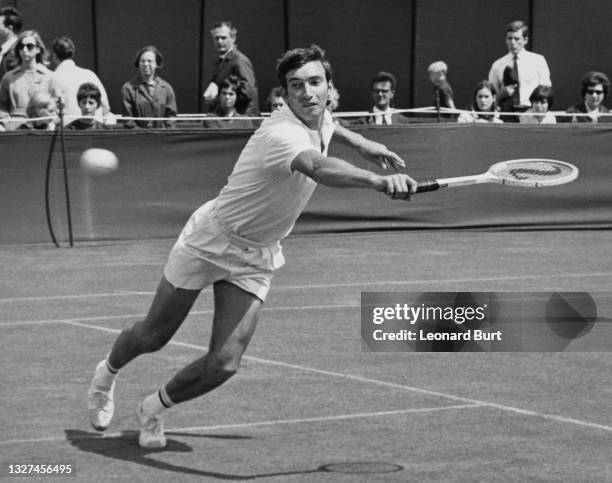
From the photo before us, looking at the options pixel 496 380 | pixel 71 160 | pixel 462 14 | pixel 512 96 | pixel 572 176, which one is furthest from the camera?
pixel 462 14

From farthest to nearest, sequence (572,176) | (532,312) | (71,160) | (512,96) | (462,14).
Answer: (462,14) < (512,96) < (71,160) < (532,312) < (572,176)

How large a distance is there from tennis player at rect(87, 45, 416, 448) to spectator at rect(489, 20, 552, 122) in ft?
42.4

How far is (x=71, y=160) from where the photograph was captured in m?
18.4

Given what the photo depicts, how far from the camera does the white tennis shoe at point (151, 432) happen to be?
8.41 metres

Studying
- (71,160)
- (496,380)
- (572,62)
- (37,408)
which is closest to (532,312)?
(496,380)

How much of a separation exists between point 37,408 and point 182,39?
1593cm

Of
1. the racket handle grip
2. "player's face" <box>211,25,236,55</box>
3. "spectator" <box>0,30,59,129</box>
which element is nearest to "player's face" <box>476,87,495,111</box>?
"player's face" <box>211,25,236,55</box>

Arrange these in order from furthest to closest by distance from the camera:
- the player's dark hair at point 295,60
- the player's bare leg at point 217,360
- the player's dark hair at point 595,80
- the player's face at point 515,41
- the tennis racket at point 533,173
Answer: the player's face at point 515,41 → the player's dark hair at point 595,80 → the tennis racket at point 533,173 → the player's bare leg at point 217,360 → the player's dark hair at point 295,60

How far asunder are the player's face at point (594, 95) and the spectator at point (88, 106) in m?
6.32

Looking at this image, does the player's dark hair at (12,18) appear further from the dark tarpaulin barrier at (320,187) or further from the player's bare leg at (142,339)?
the player's bare leg at (142,339)

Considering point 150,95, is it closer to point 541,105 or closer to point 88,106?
point 88,106

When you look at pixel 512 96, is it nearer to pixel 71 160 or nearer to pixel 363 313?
pixel 71 160

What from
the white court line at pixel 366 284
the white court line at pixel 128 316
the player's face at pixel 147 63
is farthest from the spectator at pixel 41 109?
the white court line at pixel 128 316

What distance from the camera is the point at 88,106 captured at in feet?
61.7
